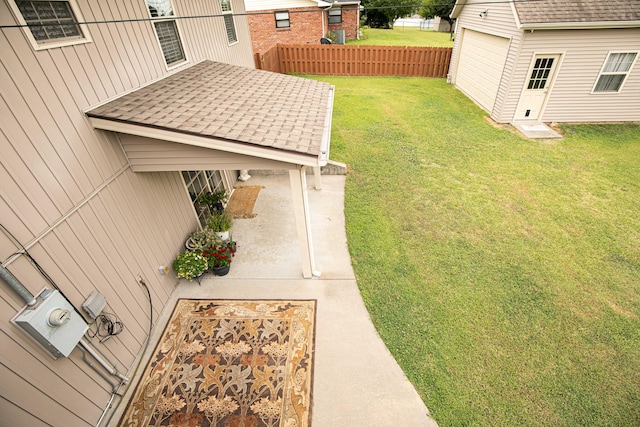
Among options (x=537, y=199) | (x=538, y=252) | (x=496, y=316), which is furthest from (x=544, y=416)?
(x=537, y=199)

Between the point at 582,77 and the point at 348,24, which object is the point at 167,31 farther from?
the point at 348,24

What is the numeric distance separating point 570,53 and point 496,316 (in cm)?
992

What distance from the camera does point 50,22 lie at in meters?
3.09

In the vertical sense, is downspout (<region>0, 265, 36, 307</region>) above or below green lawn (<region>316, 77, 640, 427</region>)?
above

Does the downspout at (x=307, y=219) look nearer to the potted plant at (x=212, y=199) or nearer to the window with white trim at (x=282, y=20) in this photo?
the potted plant at (x=212, y=199)

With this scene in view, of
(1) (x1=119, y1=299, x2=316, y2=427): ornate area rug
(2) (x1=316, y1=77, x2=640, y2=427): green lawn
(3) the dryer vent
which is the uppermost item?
(3) the dryer vent

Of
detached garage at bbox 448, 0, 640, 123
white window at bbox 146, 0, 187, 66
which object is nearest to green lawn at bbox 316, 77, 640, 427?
detached garage at bbox 448, 0, 640, 123

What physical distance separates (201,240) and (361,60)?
48.6ft

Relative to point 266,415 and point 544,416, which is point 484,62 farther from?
point 266,415

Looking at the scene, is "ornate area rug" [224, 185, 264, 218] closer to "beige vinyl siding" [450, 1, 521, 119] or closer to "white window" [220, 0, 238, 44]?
"white window" [220, 0, 238, 44]

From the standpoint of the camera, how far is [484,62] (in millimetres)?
11945

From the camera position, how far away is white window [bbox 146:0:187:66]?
4910 mm

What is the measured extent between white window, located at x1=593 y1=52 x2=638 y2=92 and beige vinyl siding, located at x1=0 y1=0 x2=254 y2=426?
13.2 metres

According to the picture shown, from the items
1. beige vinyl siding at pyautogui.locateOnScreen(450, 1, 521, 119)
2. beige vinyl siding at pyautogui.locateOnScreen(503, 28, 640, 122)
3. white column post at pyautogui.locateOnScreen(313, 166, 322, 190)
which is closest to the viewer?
white column post at pyautogui.locateOnScreen(313, 166, 322, 190)
